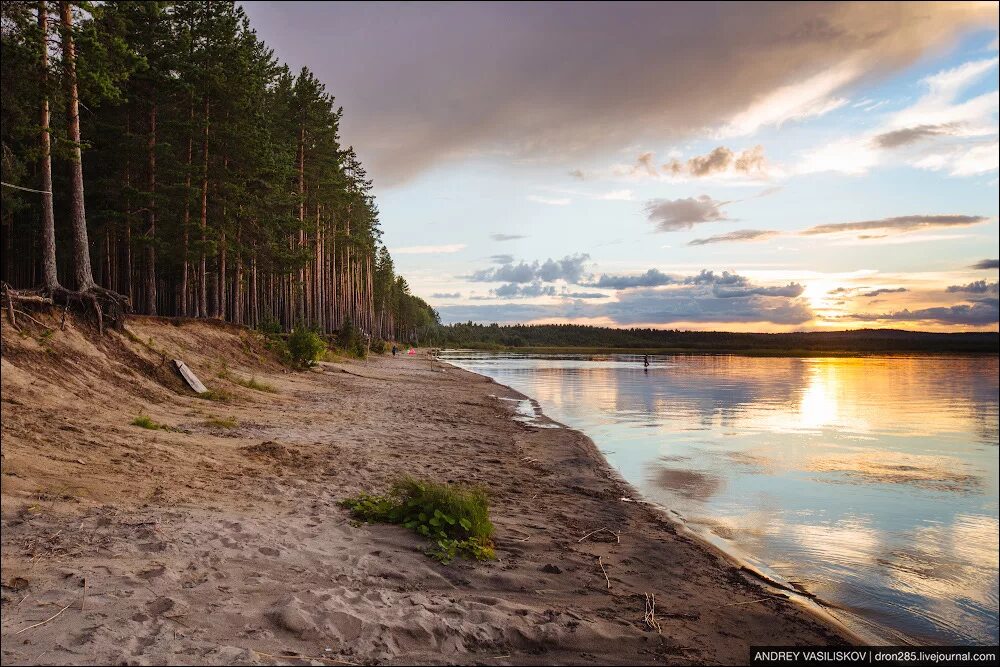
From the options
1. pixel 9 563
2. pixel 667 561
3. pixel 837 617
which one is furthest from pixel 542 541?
pixel 9 563

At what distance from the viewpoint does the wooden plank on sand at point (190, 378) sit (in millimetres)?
17578

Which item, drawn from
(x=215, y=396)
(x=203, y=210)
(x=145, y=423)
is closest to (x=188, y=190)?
(x=203, y=210)

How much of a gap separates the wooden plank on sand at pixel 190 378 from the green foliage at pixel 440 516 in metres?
11.5

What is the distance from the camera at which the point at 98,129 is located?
31406 millimetres

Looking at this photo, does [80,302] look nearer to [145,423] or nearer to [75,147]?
[75,147]

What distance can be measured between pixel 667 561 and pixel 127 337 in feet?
56.1

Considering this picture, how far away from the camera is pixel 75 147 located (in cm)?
1617

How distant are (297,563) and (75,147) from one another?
16.0 m

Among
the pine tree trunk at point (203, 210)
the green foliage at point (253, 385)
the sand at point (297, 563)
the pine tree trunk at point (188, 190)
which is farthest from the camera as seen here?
the pine tree trunk at point (203, 210)

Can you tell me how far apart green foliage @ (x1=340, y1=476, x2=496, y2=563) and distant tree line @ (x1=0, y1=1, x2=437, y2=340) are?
1302 centimetres

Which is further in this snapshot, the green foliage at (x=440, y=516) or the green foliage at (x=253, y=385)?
the green foliage at (x=253, y=385)

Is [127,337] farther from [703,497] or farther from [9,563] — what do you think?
[703,497]

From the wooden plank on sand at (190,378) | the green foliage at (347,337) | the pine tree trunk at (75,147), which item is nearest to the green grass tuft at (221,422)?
the wooden plank on sand at (190,378)

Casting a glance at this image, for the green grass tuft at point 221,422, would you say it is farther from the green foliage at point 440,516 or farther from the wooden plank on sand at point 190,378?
the green foliage at point 440,516
